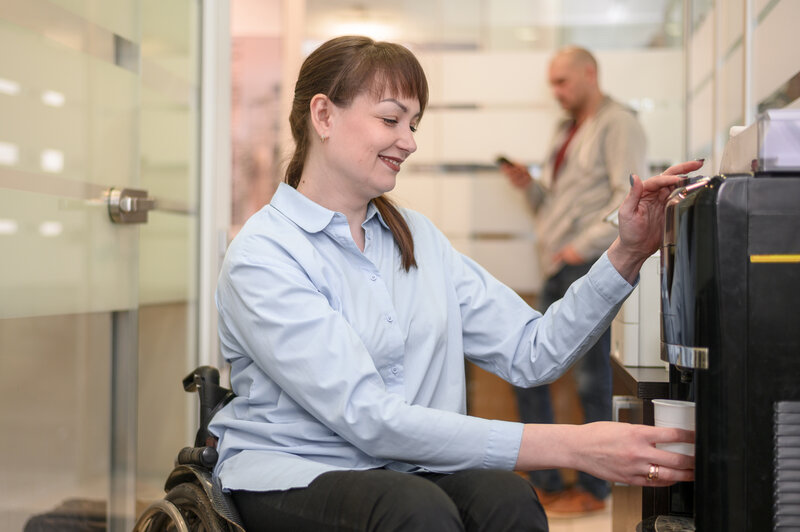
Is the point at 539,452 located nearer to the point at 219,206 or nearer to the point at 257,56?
the point at 219,206

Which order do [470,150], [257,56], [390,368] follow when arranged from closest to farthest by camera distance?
[390,368] < [470,150] < [257,56]

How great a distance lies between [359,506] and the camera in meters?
1.05

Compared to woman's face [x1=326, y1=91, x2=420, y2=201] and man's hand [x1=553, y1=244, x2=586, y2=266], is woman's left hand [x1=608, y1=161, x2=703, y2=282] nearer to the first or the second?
woman's face [x1=326, y1=91, x2=420, y2=201]

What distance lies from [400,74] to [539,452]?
2.09ft

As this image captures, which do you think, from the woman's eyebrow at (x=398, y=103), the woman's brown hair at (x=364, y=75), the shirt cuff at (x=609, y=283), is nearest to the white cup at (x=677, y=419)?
the shirt cuff at (x=609, y=283)

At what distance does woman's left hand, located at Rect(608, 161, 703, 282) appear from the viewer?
4.18 ft

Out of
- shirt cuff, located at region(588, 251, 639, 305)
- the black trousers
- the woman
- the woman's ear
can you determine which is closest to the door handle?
the woman

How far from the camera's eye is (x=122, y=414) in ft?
6.64

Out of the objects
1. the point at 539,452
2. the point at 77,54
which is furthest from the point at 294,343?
the point at 77,54

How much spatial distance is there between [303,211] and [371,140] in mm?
158

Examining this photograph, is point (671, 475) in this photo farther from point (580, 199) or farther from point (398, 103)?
point (580, 199)

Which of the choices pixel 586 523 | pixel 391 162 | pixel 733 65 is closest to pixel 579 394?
pixel 586 523

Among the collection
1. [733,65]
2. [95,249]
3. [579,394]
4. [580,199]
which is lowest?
[579,394]

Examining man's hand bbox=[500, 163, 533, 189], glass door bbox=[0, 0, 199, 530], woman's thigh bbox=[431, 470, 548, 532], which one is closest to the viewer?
woman's thigh bbox=[431, 470, 548, 532]
